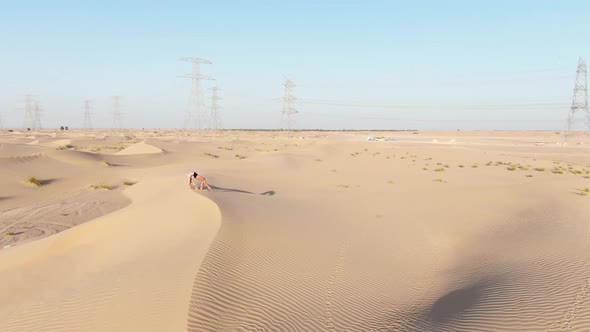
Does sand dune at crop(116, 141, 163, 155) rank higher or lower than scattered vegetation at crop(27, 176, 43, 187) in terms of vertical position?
higher

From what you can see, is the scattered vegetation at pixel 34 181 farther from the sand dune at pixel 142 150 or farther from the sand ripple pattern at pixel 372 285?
the sand dune at pixel 142 150

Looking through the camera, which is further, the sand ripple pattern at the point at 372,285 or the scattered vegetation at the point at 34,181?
the scattered vegetation at the point at 34,181

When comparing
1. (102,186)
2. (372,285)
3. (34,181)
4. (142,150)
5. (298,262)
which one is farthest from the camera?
(142,150)

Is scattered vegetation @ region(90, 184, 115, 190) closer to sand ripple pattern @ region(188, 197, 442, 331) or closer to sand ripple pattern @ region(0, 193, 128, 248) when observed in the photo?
sand ripple pattern @ region(0, 193, 128, 248)

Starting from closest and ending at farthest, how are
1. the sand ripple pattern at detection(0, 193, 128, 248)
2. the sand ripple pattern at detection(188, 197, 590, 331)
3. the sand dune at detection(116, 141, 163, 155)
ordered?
1. the sand ripple pattern at detection(188, 197, 590, 331)
2. the sand ripple pattern at detection(0, 193, 128, 248)
3. the sand dune at detection(116, 141, 163, 155)

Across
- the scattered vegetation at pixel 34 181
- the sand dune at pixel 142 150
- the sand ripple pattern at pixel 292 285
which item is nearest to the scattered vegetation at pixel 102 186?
the scattered vegetation at pixel 34 181

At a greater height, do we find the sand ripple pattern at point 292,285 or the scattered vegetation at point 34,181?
the sand ripple pattern at point 292,285

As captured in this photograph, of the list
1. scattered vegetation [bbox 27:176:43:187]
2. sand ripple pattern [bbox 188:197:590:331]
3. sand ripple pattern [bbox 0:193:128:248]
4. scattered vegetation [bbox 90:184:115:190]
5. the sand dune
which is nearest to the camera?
sand ripple pattern [bbox 188:197:590:331]

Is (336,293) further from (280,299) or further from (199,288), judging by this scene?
(199,288)

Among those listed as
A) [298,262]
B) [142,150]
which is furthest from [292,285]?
[142,150]

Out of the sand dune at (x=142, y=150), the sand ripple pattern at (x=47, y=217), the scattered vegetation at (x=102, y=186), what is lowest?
the sand ripple pattern at (x=47, y=217)

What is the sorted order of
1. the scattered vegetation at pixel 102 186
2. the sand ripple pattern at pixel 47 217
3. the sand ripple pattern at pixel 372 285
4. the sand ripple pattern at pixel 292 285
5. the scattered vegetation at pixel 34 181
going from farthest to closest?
the scattered vegetation at pixel 34 181
the scattered vegetation at pixel 102 186
the sand ripple pattern at pixel 47 217
the sand ripple pattern at pixel 372 285
the sand ripple pattern at pixel 292 285

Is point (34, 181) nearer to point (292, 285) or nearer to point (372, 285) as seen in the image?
point (292, 285)

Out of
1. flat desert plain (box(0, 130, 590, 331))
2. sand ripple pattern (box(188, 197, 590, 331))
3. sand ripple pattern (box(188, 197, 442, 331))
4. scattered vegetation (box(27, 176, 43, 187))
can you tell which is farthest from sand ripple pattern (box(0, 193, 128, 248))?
sand ripple pattern (box(188, 197, 442, 331))
